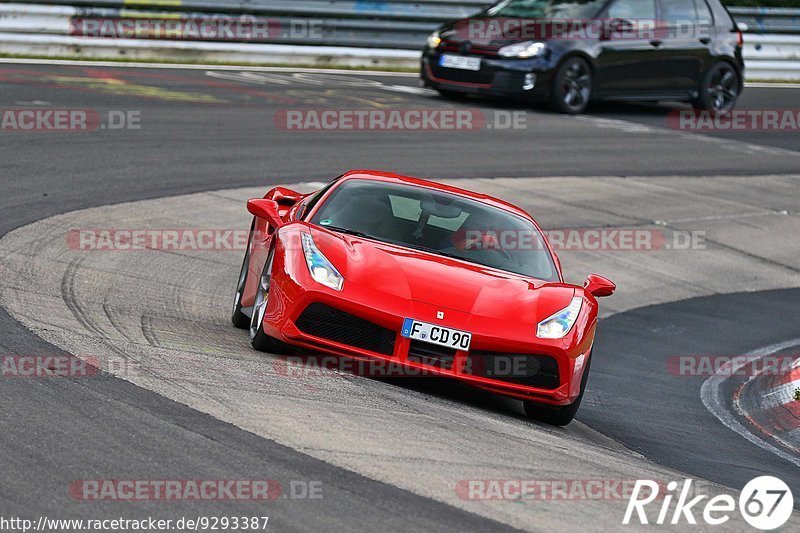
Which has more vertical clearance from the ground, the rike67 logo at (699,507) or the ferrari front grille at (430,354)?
the ferrari front grille at (430,354)

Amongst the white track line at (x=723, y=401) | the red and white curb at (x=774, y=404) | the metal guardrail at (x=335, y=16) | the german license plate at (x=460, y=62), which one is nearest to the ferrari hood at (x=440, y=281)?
the white track line at (x=723, y=401)

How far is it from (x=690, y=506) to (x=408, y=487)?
46.2 inches

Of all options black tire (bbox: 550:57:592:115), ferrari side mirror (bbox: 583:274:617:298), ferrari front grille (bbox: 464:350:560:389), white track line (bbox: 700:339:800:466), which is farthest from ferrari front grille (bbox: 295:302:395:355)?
black tire (bbox: 550:57:592:115)

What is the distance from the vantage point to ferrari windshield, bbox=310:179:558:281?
780 cm

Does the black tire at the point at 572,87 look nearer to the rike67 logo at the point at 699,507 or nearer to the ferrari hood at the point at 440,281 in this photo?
the ferrari hood at the point at 440,281

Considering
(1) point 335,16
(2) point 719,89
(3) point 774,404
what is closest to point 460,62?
(1) point 335,16

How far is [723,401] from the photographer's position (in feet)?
29.7

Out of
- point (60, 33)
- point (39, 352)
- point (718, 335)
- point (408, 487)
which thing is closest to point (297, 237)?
point (39, 352)

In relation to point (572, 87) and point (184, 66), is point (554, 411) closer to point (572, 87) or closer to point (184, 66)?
point (572, 87)

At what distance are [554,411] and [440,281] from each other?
0.96 m

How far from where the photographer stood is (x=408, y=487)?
4.97 metres

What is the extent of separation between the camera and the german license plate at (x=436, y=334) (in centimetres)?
682

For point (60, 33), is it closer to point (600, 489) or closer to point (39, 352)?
point (39, 352)

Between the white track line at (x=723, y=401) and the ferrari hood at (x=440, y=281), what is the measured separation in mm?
1564
